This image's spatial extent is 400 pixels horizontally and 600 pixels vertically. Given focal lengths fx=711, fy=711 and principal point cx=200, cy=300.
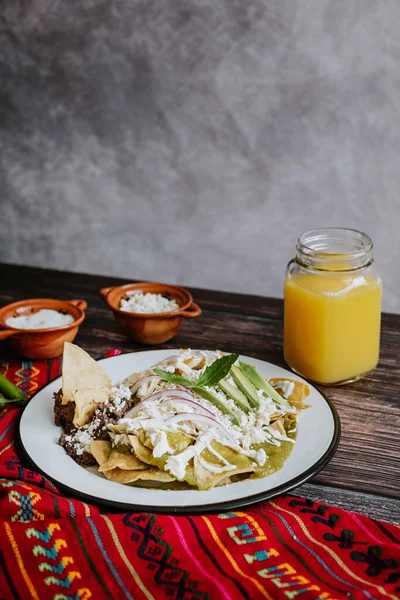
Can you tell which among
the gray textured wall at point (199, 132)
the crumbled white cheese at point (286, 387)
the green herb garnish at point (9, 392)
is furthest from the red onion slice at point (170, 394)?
the gray textured wall at point (199, 132)

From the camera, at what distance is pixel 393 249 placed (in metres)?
3.87

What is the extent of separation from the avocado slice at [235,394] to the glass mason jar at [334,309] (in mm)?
336

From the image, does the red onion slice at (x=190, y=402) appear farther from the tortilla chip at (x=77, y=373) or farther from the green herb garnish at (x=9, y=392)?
the green herb garnish at (x=9, y=392)

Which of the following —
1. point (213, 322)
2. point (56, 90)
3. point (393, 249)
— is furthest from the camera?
point (56, 90)

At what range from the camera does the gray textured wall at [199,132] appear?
364 centimetres

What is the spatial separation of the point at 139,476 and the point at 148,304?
858mm

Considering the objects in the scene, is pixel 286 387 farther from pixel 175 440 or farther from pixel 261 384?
pixel 175 440

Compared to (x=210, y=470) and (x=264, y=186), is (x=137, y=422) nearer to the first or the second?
(x=210, y=470)

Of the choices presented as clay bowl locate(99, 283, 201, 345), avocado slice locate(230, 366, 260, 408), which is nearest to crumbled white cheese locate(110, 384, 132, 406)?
avocado slice locate(230, 366, 260, 408)

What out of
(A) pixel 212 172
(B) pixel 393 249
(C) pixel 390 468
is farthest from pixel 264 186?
(C) pixel 390 468

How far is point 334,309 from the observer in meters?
1.78

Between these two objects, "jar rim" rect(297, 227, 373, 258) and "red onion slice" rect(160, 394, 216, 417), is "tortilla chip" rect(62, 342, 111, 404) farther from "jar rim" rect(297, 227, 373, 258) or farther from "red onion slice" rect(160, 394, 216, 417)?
"jar rim" rect(297, 227, 373, 258)

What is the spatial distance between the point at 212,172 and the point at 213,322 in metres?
1.90

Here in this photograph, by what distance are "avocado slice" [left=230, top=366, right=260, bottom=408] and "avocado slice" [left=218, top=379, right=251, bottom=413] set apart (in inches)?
0.4
